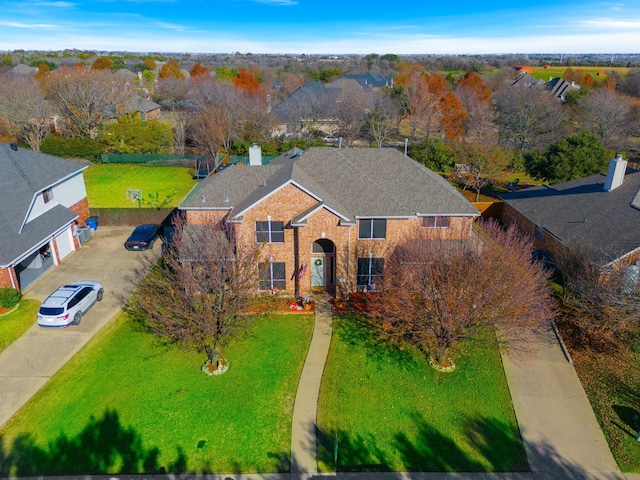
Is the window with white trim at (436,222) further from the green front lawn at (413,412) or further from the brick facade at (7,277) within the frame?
the brick facade at (7,277)

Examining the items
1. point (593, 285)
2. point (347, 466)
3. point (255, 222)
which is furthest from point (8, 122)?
point (593, 285)

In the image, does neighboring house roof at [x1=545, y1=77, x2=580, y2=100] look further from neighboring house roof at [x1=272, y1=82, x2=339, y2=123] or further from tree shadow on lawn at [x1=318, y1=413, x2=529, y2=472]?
tree shadow on lawn at [x1=318, y1=413, x2=529, y2=472]

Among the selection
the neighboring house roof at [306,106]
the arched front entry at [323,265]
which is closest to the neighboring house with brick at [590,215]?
the arched front entry at [323,265]

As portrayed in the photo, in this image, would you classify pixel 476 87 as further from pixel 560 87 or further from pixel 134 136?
pixel 134 136

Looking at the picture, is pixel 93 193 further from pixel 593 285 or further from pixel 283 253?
pixel 593 285

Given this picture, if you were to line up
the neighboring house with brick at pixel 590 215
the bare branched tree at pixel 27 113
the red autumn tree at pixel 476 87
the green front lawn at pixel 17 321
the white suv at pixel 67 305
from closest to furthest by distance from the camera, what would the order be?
the green front lawn at pixel 17 321, the white suv at pixel 67 305, the neighboring house with brick at pixel 590 215, the bare branched tree at pixel 27 113, the red autumn tree at pixel 476 87
